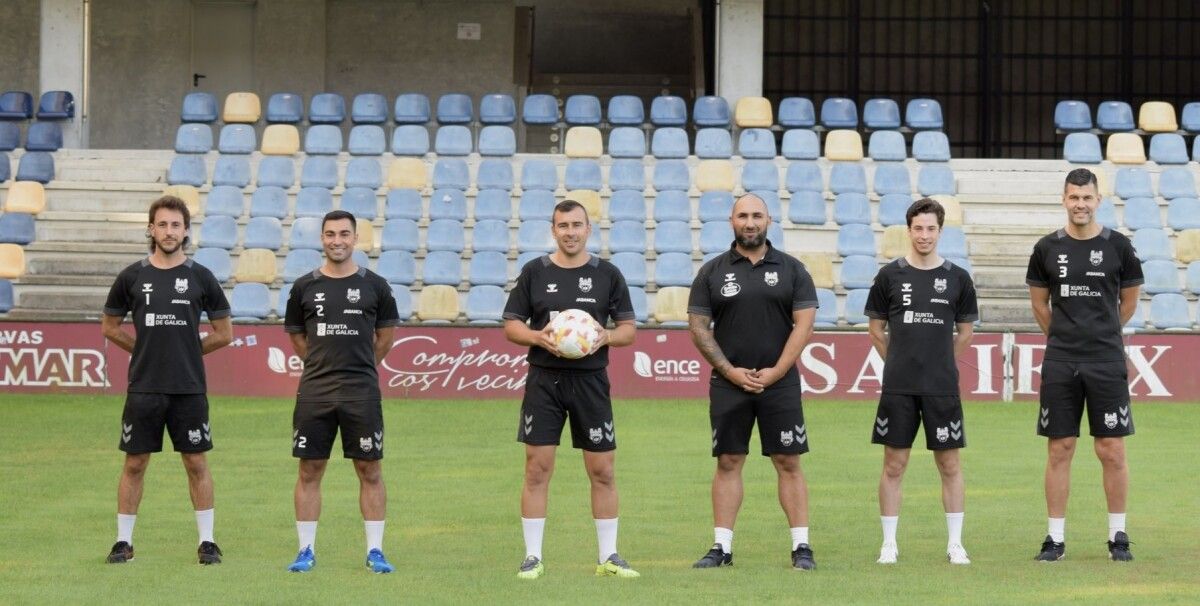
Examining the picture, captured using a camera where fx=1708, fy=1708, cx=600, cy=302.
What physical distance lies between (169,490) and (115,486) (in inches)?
20.4

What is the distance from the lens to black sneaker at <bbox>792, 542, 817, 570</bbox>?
851cm

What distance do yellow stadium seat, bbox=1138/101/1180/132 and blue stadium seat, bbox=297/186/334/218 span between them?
37.8 feet

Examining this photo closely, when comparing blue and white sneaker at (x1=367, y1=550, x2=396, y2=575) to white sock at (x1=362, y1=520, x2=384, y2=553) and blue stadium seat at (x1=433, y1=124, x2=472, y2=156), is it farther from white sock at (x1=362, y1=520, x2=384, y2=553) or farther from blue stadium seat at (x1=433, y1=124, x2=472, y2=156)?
blue stadium seat at (x1=433, y1=124, x2=472, y2=156)

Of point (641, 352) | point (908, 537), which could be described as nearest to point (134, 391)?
point (908, 537)

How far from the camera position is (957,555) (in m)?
8.70

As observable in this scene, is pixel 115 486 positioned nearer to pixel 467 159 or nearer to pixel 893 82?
pixel 467 159

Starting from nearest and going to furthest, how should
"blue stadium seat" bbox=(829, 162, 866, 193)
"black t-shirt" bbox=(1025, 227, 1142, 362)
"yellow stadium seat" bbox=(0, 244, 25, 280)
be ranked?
"black t-shirt" bbox=(1025, 227, 1142, 362)
"yellow stadium seat" bbox=(0, 244, 25, 280)
"blue stadium seat" bbox=(829, 162, 866, 193)

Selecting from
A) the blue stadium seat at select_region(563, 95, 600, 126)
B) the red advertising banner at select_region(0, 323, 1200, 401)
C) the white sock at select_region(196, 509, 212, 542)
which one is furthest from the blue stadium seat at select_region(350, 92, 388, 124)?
the white sock at select_region(196, 509, 212, 542)

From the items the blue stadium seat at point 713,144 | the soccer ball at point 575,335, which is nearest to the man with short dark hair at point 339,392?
the soccer ball at point 575,335

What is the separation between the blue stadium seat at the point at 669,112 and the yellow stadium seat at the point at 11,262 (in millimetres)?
8688

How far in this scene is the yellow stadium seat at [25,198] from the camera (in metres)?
22.5

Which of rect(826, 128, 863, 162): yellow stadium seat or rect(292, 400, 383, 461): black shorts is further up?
rect(826, 128, 863, 162): yellow stadium seat

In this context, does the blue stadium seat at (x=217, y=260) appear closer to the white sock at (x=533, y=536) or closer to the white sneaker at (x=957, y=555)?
the white sock at (x=533, y=536)

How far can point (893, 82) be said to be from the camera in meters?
29.0
